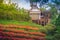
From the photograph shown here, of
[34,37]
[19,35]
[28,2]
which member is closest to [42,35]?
[34,37]

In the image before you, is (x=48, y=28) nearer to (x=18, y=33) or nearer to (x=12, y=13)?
(x=18, y=33)

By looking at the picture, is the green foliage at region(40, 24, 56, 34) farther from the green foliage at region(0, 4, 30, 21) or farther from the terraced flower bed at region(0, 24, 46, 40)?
the green foliage at region(0, 4, 30, 21)

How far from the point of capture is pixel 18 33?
105 inches

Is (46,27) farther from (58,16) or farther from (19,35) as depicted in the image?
(19,35)

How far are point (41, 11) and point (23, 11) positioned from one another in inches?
10.1

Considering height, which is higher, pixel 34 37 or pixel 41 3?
pixel 41 3

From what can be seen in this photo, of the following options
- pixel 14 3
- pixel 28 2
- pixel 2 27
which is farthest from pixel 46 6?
pixel 2 27

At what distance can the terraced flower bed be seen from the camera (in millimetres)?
2658

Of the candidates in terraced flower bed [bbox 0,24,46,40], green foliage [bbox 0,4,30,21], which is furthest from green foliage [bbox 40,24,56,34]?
green foliage [bbox 0,4,30,21]

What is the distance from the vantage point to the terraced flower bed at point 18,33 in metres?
2.66

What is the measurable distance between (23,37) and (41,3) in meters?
0.55

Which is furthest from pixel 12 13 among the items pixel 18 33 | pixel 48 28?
pixel 48 28

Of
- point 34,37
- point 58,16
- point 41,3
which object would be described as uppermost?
point 41,3

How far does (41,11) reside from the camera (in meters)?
2.73
